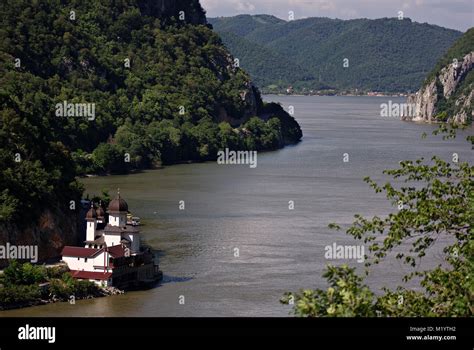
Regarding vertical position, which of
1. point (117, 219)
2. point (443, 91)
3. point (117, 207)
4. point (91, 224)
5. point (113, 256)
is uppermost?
point (443, 91)

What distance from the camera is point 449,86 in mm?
123312

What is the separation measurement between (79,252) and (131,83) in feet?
151

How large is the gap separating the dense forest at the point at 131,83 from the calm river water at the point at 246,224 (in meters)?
3.72

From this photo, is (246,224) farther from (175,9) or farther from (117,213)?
(175,9)

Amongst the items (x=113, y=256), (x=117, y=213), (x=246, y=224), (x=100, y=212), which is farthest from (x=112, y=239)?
(x=246, y=224)

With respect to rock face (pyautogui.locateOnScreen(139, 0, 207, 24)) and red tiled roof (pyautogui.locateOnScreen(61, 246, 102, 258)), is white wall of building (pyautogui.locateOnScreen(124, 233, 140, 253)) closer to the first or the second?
red tiled roof (pyautogui.locateOnScreen(61, 246, 102, 258))

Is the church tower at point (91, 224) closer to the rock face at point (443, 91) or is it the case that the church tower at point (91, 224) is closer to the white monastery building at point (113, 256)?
the white monastery building at point (113, 256)

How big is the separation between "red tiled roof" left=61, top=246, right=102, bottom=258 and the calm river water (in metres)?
1.89

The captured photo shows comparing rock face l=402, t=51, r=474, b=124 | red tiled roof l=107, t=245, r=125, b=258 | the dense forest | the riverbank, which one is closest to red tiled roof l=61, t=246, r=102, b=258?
red tiled roof l=107, t=245, r=125, b=258

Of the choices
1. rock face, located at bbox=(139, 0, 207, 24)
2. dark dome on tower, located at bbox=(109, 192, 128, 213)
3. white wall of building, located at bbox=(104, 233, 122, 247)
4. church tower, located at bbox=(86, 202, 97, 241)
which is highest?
rock face, located at bbox=(139, 0, 207, 24)

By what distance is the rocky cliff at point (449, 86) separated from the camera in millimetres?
118250

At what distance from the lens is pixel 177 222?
34.6 m

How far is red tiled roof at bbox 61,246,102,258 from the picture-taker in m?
25.9

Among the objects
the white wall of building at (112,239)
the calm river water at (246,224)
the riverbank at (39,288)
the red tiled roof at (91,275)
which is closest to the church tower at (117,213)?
the white wall of building at (112,239)
